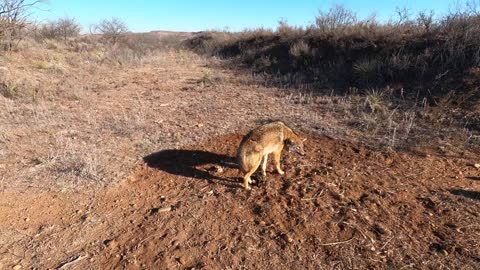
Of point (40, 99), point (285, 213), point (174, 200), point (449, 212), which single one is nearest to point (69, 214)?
point (174, 200)

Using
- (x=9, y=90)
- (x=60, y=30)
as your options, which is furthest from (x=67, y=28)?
(x=9, y=90)

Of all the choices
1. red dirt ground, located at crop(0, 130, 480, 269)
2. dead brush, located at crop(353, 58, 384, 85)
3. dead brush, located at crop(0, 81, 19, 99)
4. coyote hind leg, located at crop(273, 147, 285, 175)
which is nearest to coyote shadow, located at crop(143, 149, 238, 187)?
red dirt ground, located at crop(0, 130, 480, 269)

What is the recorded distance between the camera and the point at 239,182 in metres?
4.54

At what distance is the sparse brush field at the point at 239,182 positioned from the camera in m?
3.38

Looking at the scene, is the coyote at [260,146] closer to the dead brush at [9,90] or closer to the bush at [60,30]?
the dead brush at [9,90]

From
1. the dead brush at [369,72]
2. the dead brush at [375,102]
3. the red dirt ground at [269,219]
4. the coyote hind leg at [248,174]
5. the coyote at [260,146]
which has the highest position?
the dead brush at [369,72]

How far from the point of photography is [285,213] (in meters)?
3.84

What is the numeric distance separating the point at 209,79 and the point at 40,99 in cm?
458

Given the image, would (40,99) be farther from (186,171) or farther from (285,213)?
(285,213)

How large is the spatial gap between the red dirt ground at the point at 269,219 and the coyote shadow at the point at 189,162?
1.0 inches

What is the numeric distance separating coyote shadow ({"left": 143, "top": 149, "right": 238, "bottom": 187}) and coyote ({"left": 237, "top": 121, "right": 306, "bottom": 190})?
403 mm

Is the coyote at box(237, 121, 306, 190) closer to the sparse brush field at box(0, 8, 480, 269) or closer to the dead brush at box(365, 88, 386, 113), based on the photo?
the sparse brush field at box(0, 8, 480, 269)

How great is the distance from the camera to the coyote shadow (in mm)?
4754

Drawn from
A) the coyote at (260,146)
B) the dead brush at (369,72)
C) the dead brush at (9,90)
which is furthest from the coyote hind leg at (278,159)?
the dead brush at (9,90)
